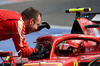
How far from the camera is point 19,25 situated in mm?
1035

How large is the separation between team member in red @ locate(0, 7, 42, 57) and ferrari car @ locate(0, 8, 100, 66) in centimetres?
9

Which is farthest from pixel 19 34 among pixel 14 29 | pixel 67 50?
pixel 67 50

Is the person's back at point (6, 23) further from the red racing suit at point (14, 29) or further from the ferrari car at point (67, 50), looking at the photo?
the ferrari car at point (67, 50)

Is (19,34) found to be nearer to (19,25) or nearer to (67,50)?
(19,25)

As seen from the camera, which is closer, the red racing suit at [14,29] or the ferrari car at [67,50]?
the red racing suit at [14,29]

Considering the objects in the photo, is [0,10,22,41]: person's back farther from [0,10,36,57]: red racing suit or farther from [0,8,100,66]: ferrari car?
[0,8,100,66]: ferrari car

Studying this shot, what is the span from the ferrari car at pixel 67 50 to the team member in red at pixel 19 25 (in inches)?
3.6

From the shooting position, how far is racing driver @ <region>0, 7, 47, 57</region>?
1.02 metres

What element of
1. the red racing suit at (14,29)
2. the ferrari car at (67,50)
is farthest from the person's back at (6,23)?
the ferrari car at (67,50)

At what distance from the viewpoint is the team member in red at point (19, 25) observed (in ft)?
3.34

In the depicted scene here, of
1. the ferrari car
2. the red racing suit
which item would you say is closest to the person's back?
the red racing suit

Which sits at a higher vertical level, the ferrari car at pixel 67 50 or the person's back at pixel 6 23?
the person's back at pixel 6 23

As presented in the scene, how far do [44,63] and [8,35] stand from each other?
276mm

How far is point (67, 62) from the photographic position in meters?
1.28
